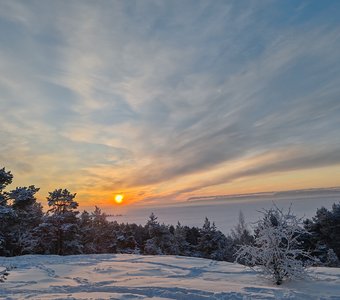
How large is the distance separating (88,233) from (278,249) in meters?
37.3

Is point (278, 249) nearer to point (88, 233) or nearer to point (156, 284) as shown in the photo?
point (156, 284)

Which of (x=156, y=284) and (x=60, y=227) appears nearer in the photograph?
(x=156, y=284)

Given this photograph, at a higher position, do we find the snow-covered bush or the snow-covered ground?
the snow-covered bush

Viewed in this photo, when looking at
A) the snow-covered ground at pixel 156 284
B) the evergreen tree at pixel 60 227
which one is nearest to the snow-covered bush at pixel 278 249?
the snow-covered ground at pixel 156 284

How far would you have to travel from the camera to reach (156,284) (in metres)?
13.4

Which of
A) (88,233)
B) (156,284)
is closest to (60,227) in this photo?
(88,233)

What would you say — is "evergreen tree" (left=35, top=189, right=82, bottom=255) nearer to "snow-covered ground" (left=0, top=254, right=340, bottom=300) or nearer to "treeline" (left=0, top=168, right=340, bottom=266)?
"treeline" (left=0, top=168, right=340, bottom=266)

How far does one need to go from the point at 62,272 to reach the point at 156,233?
97.4ft

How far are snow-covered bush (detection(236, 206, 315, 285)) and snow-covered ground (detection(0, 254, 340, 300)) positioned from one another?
1.63 feet

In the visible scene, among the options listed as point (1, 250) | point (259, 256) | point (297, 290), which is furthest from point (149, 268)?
point (1, 250)

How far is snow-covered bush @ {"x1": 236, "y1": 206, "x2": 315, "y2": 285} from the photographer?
13578 millimetres

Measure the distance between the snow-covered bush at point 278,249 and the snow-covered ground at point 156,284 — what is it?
496 millimetres

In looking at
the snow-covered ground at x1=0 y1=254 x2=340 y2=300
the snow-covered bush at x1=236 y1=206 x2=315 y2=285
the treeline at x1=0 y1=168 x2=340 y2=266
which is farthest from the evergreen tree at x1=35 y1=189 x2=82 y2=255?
the snow-covered bush at x1=236 y1=206 x2=315 y2=285

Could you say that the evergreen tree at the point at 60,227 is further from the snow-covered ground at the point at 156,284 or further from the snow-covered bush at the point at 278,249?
the snow-covered bush at the point at 278,249
